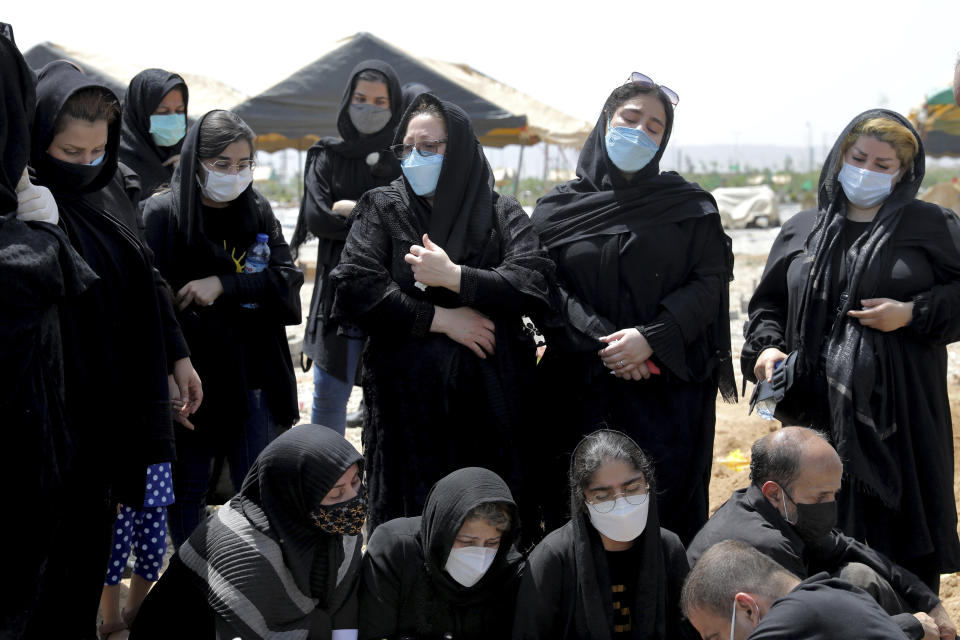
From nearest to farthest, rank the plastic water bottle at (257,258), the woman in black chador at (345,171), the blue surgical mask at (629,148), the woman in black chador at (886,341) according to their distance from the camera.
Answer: the woman in black chador at (886,341), the blue surgical mask at (629,148), the plastic water bottle at (257,258), the woman in black chador at (345,171)

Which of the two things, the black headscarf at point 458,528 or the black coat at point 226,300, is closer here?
the black headscarf at point 458,528

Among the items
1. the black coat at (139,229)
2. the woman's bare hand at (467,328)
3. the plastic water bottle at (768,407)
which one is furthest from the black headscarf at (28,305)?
the plastic water bottle at (768,407)

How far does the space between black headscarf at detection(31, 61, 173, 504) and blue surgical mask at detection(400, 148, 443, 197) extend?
0.96 metres

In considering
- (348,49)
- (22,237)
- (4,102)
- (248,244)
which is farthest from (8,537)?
(348,49)

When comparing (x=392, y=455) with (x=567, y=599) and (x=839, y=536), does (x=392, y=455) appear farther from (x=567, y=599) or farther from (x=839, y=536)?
(x=839, y=536)

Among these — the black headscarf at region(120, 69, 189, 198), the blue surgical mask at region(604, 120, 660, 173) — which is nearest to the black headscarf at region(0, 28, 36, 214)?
the black headscarf at region(120, 69, 189, 198)

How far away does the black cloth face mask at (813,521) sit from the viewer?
2.96 meters

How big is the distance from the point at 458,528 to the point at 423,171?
126 centimetres

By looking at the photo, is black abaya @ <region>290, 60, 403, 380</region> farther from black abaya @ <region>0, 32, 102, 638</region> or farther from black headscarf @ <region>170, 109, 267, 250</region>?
black abaya @ <region>0, 32, 102, 638</region>

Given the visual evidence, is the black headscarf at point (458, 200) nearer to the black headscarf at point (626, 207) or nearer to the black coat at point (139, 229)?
the black headscarf at point (626, 207)

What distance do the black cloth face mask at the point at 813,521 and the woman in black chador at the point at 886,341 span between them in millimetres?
381

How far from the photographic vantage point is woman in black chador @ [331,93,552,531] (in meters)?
3.18

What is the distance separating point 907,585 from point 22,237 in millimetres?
2825

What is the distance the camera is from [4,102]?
2309mm
